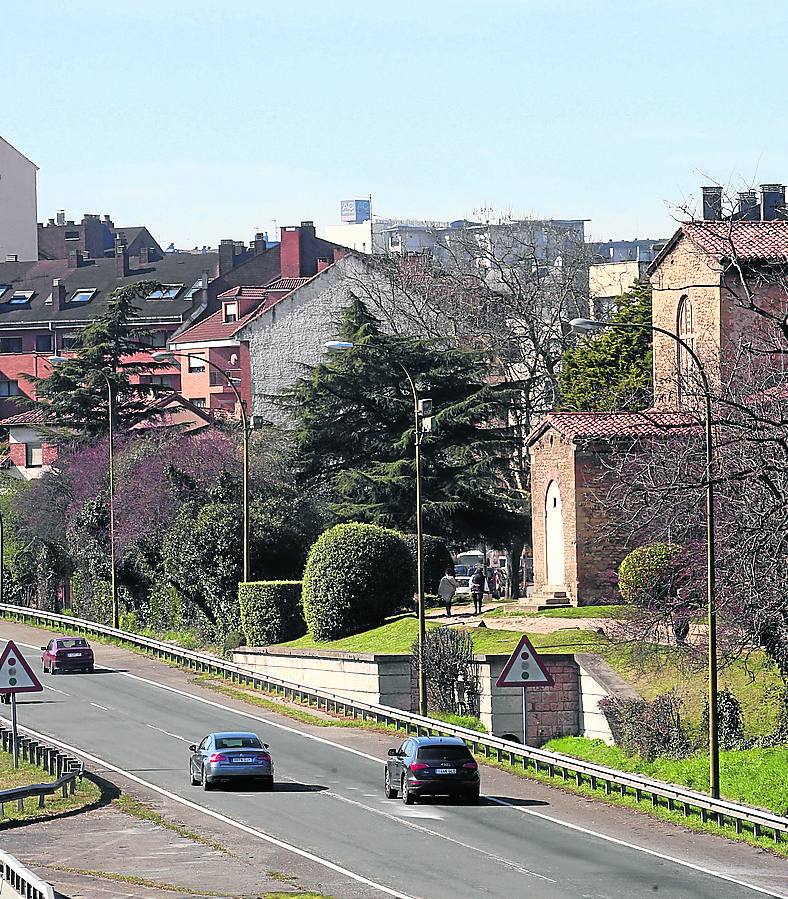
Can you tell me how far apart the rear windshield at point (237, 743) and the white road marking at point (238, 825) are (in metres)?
1.36

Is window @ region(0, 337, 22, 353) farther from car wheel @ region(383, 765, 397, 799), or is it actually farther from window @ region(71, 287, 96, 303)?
car wheel @ region(383, 765, 397, 799)

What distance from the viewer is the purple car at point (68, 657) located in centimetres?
5653

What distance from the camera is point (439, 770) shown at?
3117cm

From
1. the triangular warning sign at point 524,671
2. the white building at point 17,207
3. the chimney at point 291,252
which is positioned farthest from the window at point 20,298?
the triangular warning sign at point 524,671

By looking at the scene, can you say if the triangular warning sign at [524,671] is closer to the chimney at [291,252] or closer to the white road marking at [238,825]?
the white road marking at [238,825]

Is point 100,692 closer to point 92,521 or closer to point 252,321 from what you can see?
point 92,521

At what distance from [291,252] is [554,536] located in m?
59.4

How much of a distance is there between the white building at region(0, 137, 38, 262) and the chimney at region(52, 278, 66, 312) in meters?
14.2

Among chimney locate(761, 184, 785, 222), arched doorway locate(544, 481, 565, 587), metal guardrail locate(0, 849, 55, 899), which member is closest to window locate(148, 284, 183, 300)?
chimney locate(761, 184, 785, 222)

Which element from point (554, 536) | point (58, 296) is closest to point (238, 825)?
point (554, 536)

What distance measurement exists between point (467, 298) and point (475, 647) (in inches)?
1383

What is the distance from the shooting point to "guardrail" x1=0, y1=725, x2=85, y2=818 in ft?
99.4

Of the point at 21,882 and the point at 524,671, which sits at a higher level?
the point at 524,671

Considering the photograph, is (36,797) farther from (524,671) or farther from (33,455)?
(33,455)
